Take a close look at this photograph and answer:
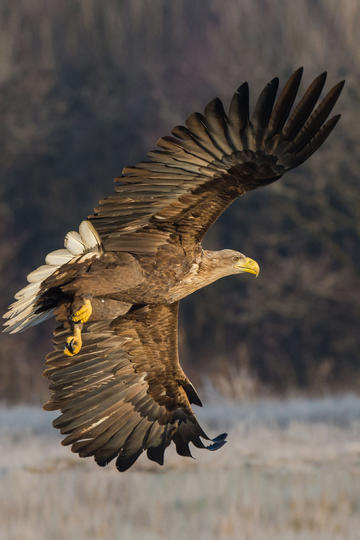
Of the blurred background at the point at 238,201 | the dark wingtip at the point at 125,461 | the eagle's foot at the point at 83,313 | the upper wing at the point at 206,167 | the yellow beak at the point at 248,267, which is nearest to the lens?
the upper wing at the point at 206,167

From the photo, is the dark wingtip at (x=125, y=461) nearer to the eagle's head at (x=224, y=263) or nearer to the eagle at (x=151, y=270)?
the eagle at (x=151, y=270)

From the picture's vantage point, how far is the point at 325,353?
88.9 feet

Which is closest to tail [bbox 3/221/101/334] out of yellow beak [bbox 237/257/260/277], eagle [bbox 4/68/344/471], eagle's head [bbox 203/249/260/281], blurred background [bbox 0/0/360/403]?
eagle [bbox 4/68/344/471]

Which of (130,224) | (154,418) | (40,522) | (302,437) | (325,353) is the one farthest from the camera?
(325,353)

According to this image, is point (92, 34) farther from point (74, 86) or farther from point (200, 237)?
point (200, 237)

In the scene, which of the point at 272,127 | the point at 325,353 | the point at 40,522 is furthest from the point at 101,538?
the point at 325,353

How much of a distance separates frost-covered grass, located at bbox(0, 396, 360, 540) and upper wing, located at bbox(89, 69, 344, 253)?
244cm

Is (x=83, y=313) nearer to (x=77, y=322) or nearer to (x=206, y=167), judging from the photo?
(x=77, y=322)

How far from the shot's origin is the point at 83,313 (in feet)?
21.6

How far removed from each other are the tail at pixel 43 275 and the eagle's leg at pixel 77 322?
A: 25 centimetres

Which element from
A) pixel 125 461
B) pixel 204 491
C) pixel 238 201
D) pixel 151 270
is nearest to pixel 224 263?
pixel 151 270

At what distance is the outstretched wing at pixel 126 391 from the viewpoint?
24.3 ft

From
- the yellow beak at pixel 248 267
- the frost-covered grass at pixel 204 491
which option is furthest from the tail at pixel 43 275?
the frost-covered grass at pixel 204 491

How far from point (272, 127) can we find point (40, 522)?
12.4 ft
